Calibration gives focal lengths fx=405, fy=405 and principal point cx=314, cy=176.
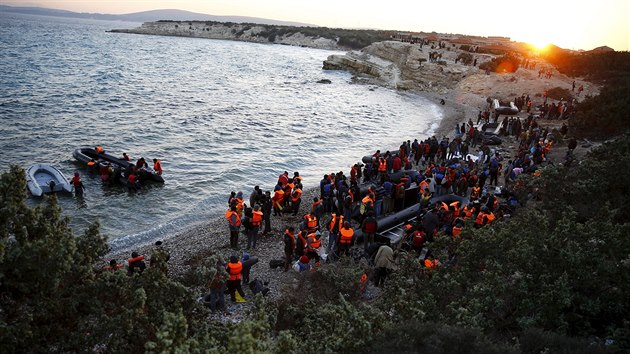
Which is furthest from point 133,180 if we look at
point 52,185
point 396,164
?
point 396,164

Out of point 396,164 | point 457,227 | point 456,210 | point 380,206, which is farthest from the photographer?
point 396,164

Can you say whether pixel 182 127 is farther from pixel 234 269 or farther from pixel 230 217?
pixel 234 269

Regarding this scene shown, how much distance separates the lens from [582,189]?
43.9 ft

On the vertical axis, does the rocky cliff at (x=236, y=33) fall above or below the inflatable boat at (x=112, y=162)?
above

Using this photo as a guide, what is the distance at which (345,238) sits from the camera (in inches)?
504

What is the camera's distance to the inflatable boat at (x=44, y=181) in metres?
18.4

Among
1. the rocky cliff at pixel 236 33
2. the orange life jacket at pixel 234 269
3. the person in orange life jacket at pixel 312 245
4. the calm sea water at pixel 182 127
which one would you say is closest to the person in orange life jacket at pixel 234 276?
the orange life jacket at pixel 234 269

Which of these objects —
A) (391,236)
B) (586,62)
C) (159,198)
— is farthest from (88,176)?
(586,62)

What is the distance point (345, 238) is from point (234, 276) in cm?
378

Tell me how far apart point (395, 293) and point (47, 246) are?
6796 millimetres

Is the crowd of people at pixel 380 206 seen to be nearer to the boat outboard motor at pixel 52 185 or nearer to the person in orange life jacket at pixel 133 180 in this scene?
the person in orange life jacket at pixel 133 180

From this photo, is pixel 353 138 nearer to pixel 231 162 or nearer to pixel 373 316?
pixel 231 162

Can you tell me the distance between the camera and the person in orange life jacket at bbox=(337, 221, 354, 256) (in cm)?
1275

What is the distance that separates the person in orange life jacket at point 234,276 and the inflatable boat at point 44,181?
12.3m
